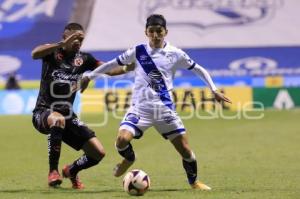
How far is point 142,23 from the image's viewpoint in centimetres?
4462

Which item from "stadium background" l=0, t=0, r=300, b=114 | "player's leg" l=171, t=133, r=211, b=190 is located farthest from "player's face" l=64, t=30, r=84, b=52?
"stadium background" l=0, t=0, r=300, b=114

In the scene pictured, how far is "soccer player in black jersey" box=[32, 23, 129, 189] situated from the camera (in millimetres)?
9359

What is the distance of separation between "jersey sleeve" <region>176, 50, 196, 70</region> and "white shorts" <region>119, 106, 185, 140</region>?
61cm

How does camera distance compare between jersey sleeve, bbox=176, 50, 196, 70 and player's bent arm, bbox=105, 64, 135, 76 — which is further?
player's bent arm, bbox=105, 64, 135, 76

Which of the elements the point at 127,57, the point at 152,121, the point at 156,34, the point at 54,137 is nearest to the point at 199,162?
the point at 152,121

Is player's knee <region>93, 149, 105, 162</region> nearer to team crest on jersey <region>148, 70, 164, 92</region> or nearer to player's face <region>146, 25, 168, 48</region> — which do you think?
team crest on jersey <region>148, 70, 164, 92</region>

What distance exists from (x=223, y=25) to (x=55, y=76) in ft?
116

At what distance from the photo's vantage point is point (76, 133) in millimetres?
9758

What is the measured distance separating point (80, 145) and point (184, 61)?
182cm

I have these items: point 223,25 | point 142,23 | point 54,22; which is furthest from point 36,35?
point 223,25

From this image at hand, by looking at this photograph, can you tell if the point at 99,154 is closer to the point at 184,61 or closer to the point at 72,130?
the point at 72,130

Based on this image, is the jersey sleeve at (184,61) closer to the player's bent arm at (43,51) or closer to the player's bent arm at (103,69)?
the player's bent arm at (103,69)

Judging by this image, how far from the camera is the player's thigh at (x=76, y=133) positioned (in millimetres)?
9719

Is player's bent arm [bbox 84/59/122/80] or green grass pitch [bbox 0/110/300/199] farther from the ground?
player's bent arm [bbox 84/59/122/80]
